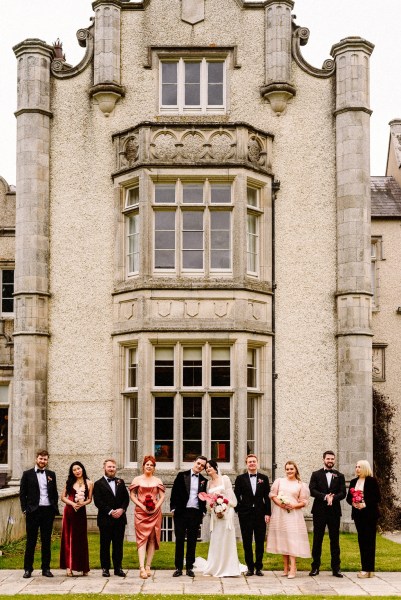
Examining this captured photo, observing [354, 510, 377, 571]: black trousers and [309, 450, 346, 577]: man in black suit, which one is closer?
[354, 510, 377, 571]: black trousers

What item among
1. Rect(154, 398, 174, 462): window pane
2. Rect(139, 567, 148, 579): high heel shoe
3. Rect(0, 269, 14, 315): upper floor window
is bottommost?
Rect(139, 567, 148, 579): high heel shoe

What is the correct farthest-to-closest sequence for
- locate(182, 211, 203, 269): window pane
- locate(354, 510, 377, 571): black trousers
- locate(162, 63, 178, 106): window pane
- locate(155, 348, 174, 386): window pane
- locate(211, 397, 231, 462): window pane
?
locate(162, 63, 178, 106): window pane → locate(182, 211, 203, 269): window pane → locate(155, 348, 174, 386): window pane → locate(211, 397, 231, 462): window pane → locate(354, 510, 377, 571): black trousers

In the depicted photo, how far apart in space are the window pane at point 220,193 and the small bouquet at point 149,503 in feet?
22.6

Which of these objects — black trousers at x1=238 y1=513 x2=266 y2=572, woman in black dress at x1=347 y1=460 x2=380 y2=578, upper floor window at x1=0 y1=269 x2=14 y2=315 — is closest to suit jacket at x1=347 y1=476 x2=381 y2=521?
woman in black dress at x1=347 y1=460 x2=380 y2=578

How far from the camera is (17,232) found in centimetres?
1897

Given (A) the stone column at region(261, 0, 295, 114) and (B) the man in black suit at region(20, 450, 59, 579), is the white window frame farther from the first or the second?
(B) the man in black suit at region(20, 450, 59, 579)

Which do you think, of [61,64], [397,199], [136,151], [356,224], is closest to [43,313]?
[136,151]

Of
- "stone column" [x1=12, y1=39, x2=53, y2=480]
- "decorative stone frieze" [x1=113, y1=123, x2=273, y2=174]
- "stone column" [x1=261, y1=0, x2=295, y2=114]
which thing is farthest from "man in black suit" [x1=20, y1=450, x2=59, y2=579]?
"stone column" [x1=261, y1=0, x2=295, y2=114]

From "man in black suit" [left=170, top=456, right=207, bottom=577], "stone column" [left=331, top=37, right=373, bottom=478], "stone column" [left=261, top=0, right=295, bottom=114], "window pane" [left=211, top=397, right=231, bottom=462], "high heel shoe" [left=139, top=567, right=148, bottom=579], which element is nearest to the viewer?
"high heel shoe" [left=139, top=567, right=148, bottom=579]

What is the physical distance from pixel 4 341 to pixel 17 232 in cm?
482

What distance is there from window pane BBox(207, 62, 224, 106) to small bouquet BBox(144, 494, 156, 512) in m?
8.92

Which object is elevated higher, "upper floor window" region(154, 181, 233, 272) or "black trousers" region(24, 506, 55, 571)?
"upper floor window" region(154, 181, 233, 272)

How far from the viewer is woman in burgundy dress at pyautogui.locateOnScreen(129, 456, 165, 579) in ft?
43.3

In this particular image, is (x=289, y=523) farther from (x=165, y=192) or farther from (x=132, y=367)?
(x=165, y=192)
